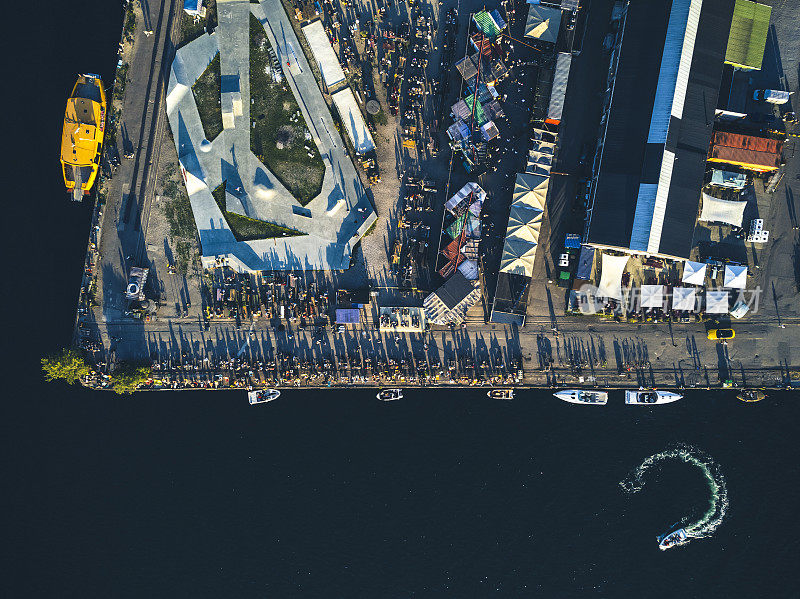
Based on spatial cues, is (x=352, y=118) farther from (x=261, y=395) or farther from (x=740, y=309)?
(x=740, y=309)

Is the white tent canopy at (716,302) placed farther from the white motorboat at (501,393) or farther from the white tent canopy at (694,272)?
the white motorboat at (501,393)

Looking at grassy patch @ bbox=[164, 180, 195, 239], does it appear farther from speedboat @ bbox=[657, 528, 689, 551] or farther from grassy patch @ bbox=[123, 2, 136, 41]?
speedboat @ bbox=[657, 528, 689, 551]

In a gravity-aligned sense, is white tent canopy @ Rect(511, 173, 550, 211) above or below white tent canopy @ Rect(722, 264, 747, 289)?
above

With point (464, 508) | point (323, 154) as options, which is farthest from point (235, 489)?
point (323, 154)

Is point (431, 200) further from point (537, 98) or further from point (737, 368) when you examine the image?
point (737, 368)

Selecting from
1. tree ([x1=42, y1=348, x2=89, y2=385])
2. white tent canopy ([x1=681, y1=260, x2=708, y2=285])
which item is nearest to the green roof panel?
white tent canopy ([x1=681, y1=260, x2=708, y2=285])

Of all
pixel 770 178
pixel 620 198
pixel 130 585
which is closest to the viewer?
pixel 620 198

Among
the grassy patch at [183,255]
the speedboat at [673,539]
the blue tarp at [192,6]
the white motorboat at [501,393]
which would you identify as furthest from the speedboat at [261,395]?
the speedboat at [673,539]
